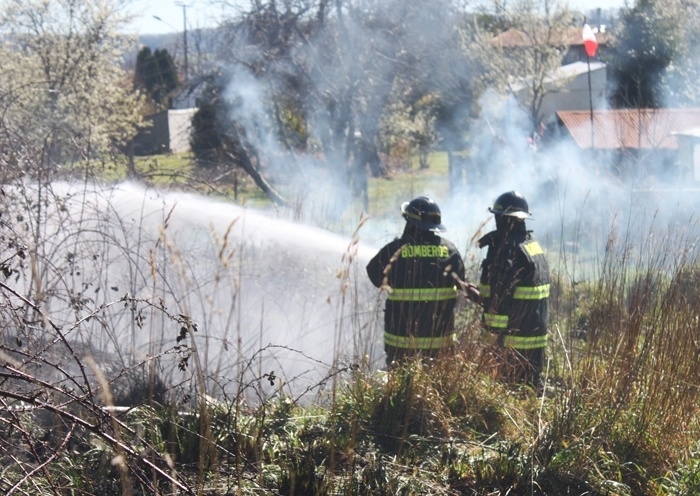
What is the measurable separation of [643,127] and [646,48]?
15.5ft

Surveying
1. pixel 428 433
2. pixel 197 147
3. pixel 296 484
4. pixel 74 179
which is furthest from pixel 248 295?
pixel 197 147

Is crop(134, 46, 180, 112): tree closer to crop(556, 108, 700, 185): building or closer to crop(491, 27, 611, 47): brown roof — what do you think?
→ crop(491, 27, 611, 47): brown roof

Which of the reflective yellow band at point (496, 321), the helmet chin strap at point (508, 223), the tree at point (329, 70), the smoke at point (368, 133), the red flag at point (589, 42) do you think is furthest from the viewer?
the tree at point (329, 70)

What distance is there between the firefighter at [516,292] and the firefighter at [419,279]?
0.59 ft

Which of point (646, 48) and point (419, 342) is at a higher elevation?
point (646, 48)

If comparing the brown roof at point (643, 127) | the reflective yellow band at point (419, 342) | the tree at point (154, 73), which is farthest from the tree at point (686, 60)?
the tree at point (154, 73)

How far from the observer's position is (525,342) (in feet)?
18.9

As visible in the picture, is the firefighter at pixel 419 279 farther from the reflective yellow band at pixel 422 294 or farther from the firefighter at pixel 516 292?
the firefighter at pixel 516 292

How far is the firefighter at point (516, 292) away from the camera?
18.4ft

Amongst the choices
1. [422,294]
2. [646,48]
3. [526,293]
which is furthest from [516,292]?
[646,48]

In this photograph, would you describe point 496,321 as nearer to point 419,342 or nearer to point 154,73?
point 419,342

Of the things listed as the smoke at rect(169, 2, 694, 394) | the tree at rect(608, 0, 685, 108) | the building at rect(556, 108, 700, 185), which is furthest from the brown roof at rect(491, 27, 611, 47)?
the building at rect(556, 108, 700, 185)

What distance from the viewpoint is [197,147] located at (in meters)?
18.7

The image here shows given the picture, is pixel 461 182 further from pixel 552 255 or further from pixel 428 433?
pixel 428 433
